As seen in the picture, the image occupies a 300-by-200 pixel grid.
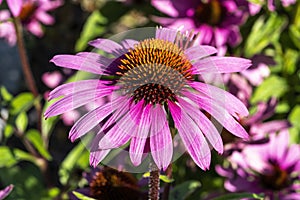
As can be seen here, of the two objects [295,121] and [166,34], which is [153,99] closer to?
[166,34]

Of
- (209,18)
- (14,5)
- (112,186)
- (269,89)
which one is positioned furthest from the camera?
(269,89)

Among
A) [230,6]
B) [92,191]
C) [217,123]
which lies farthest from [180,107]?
[230,6]

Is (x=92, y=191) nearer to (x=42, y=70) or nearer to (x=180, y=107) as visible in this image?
(x=180, y=107)

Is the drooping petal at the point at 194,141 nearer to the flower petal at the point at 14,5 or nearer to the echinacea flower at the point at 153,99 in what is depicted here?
the echinacea flower at the point at 153,99

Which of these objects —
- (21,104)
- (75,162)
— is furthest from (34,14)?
(75,162)

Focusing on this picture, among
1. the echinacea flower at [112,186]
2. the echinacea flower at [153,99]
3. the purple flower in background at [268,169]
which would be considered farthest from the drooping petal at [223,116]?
the purple flower in background at [268,169]

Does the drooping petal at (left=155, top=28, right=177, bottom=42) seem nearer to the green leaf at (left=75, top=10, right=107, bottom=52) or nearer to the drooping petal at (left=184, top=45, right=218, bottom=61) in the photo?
the drooping petal at (left=184, top=45, right=218, bottom=61)
